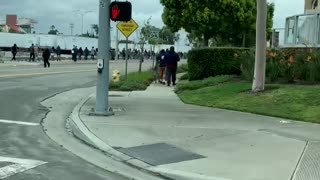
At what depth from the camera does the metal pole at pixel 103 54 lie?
47.2 feet

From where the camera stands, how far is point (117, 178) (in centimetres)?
831

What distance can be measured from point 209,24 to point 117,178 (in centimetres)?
2828

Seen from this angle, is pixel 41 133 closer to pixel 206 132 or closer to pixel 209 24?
pixel 206 132

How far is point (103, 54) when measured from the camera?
1452cm

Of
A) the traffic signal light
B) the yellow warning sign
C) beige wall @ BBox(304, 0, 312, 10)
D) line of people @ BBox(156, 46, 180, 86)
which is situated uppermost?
beige wall @ BBox(304, 0, 312, 10)

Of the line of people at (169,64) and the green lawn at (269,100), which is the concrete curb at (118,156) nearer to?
the green lawn at (269,100)

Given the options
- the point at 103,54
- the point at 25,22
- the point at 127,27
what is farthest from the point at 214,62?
the point at 25,22

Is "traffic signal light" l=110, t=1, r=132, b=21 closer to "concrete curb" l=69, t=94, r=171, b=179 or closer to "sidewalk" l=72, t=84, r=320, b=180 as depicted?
"sidewalk" l=72, t=84, r=320, b=180

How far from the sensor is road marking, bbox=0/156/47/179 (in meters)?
8.30

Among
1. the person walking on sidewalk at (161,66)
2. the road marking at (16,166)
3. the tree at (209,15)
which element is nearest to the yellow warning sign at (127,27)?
the person walking on sidewalk at (161,66)

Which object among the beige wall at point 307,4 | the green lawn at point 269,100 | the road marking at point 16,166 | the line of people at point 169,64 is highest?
the beige wall at point 307,4

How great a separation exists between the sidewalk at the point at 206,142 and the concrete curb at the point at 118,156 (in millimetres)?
14

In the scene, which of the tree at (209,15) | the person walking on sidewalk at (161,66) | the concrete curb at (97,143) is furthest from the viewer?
the tree at (209,15)

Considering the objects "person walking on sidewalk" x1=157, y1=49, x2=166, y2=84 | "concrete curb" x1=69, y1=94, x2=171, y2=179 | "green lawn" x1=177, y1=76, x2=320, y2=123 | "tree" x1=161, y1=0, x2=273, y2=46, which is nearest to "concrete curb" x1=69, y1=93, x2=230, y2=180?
"concrete curb" x1=69, y1=94, x2=171, y2=179
